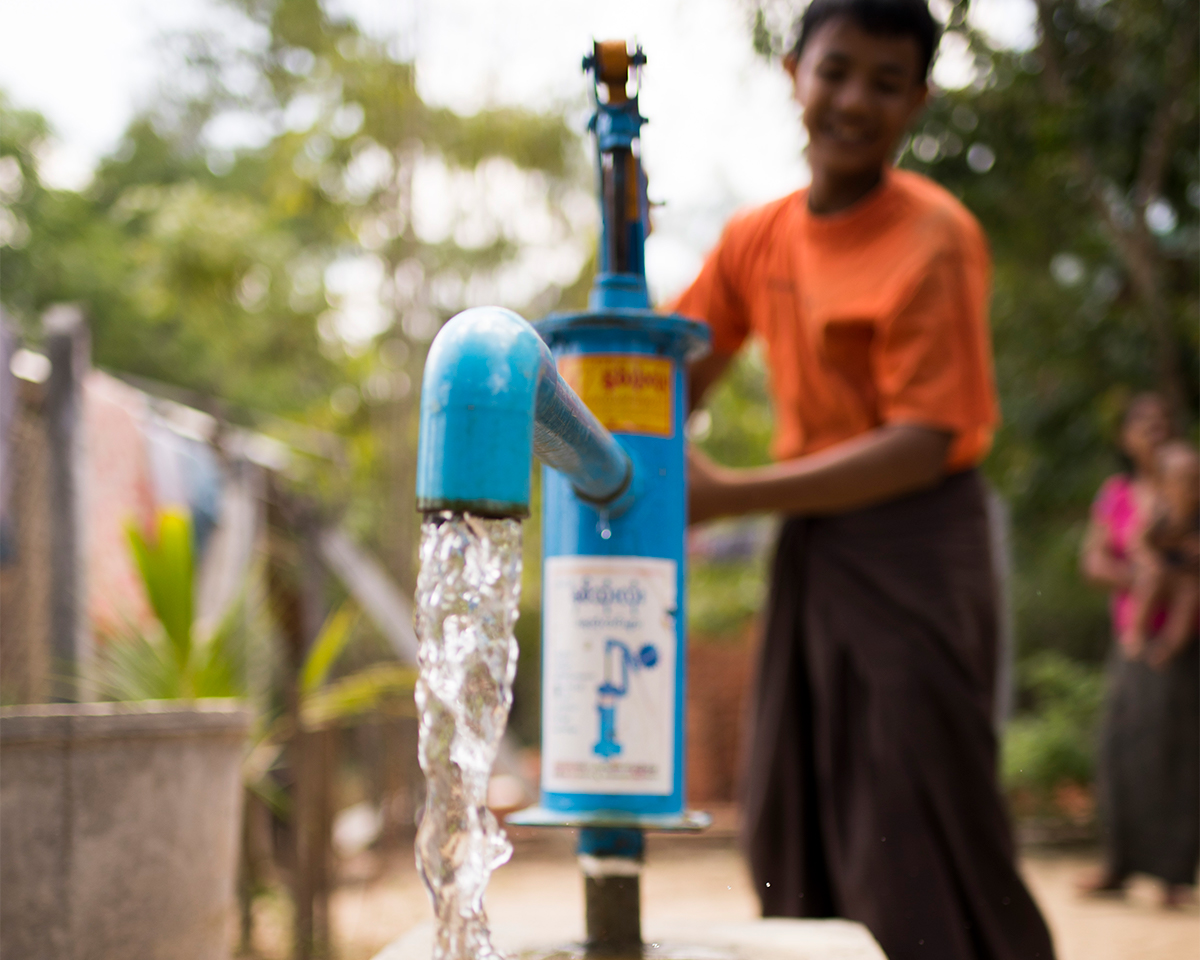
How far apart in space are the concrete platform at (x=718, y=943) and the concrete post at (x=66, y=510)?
78.5 inches

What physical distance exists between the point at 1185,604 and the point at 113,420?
3.74m

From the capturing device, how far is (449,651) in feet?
2.74

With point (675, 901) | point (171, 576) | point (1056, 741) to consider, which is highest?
point (171, 576)

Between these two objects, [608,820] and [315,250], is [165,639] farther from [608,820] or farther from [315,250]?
[315,250]

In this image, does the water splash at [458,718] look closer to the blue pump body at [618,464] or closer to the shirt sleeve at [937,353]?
the blue pump body at [618,464]

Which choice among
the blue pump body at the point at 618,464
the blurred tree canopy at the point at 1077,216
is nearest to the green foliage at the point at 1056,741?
the blurred tree canopy at the point at 1077,216

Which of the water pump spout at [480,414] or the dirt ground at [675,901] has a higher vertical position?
the water pump spout at [480,414]

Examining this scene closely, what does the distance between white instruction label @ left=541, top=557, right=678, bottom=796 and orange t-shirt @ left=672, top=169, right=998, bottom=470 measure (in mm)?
538

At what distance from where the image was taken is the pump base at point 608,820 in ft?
3.83

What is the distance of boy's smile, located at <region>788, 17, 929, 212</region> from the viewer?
167 cm

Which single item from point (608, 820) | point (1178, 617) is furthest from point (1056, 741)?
point (608, 820)

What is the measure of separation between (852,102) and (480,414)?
1107 millimetres

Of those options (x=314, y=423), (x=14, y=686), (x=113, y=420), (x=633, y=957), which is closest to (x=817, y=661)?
(x=633, y=957)

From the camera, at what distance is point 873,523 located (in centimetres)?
169
